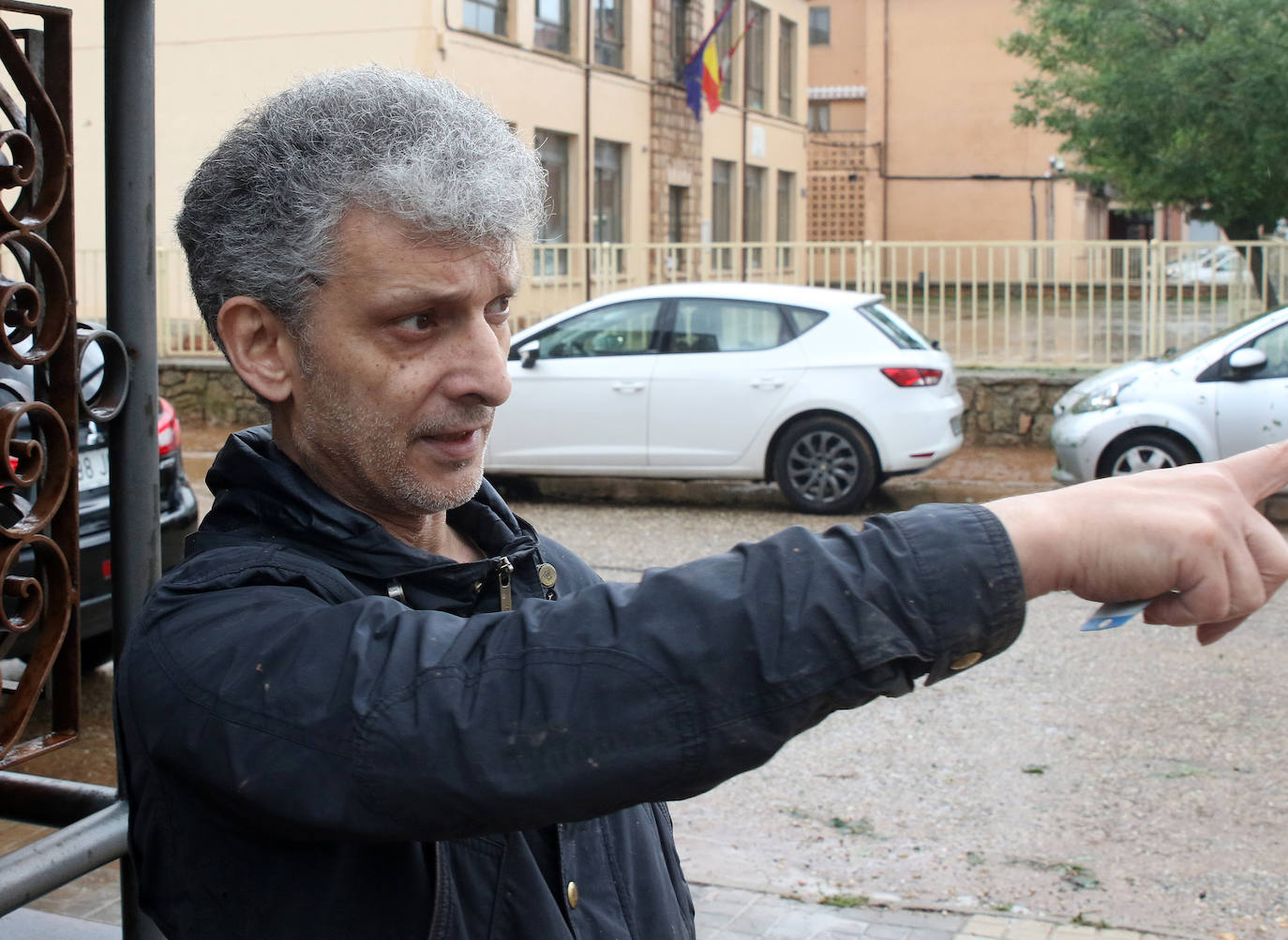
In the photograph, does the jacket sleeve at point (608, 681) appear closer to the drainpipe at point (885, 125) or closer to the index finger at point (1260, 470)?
the index finger at point (1260, 470)

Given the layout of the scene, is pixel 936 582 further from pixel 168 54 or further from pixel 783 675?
pixel 168 54

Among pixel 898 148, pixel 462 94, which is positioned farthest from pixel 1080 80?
pixel 898 148

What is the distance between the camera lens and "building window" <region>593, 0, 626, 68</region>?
2439 cm

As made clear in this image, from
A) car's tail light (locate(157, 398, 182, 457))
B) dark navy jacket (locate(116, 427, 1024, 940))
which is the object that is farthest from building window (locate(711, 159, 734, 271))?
dark navy jacket (locate(116, 427, 1024, 940))

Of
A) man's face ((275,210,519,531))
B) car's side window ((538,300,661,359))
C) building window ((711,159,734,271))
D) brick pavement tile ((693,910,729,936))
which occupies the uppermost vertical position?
building window ((711,159,734,271))

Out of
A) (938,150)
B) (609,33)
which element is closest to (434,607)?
(609,33)

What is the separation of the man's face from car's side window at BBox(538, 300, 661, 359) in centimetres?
907

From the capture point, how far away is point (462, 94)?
1441 millimetres

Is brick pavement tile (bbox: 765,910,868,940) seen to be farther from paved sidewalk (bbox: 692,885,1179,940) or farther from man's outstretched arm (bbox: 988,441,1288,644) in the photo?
man's outstretched arm (bbox: 988,441,1288,644)

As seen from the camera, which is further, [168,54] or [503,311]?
[168,54]

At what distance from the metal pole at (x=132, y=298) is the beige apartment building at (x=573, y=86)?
12.0 meters

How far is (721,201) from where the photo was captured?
29938 mm

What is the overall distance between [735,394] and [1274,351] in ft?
11.9

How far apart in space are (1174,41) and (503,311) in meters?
15.5
